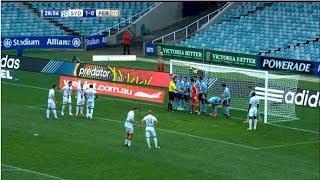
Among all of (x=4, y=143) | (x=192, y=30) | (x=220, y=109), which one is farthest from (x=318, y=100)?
(x=192, y=30)

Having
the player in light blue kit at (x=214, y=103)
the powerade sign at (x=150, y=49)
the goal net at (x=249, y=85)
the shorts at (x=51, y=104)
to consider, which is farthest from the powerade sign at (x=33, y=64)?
the player in light blue kit at (x=214, y=103)

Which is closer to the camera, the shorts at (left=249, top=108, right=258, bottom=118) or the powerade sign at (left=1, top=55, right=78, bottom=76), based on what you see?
the shorts at (left=249, top=108, right=258, bottom=118)

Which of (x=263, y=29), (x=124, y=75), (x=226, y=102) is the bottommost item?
(x=226, y=102)

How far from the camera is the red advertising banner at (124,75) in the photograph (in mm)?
42625

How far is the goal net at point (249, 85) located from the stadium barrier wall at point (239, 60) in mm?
9361

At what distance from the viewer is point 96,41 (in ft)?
203

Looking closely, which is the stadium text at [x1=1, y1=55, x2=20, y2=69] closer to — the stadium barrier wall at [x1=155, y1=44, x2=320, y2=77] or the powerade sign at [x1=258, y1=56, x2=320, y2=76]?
the stadium barrier wall at [x1=155, y1=44, x2=320, y2=77]

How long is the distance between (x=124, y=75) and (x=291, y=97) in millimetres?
10952

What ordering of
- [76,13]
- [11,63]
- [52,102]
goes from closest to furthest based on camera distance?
1. [52,102]
2. [11,63]
3. [76,13]

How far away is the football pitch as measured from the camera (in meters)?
24.7

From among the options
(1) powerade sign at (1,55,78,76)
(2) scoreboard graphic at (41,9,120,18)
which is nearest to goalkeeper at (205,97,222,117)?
(1) powerade sign at (1,55,78,76)

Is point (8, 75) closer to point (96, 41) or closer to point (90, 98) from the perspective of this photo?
point (90, 98)

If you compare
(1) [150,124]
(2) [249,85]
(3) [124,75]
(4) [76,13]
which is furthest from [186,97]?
(4) [76,13]

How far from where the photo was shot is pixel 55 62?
156ft
